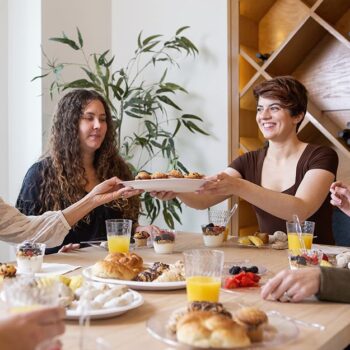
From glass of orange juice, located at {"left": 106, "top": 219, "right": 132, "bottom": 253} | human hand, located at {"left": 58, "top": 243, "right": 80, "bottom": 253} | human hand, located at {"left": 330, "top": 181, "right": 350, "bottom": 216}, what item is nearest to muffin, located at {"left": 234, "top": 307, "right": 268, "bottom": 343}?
glass of orange juice, located at {"left": 106, "top": 219, "right": 132, "bottom": 253}

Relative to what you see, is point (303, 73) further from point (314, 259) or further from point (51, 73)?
point (314, 259)

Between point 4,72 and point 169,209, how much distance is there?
4.63 ft

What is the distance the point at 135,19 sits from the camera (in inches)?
144

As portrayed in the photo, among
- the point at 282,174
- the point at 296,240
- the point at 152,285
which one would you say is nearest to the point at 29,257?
the point at 152,285

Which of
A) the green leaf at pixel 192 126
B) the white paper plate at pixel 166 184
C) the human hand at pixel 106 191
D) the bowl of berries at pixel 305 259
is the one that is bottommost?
the bowl of berries at pixel 305 259

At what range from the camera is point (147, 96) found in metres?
3.25

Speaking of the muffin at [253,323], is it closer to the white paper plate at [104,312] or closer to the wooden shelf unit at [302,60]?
the white paper plate at [104,312]

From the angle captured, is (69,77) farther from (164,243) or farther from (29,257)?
(29,257)

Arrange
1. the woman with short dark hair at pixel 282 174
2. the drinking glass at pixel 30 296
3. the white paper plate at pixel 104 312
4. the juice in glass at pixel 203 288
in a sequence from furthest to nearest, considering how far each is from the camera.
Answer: the woman with short dark hair at pixel 282 174 → the juice in glass at pixel 203 288 → the white paper plate at pixel 104 312 → the drinking glass at pixel 30 296

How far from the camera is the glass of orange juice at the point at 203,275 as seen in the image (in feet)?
3.51

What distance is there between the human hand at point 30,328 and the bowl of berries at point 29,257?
2.27 ft

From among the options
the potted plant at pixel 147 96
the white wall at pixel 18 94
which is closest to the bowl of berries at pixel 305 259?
the potted plant at pixel 147 96

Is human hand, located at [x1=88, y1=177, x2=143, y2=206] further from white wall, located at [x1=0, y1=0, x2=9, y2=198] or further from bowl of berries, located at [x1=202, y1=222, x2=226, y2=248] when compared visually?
white wall, located at [x1=0, y1=0, x2=9, y2=198]

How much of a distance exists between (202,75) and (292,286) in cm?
236
